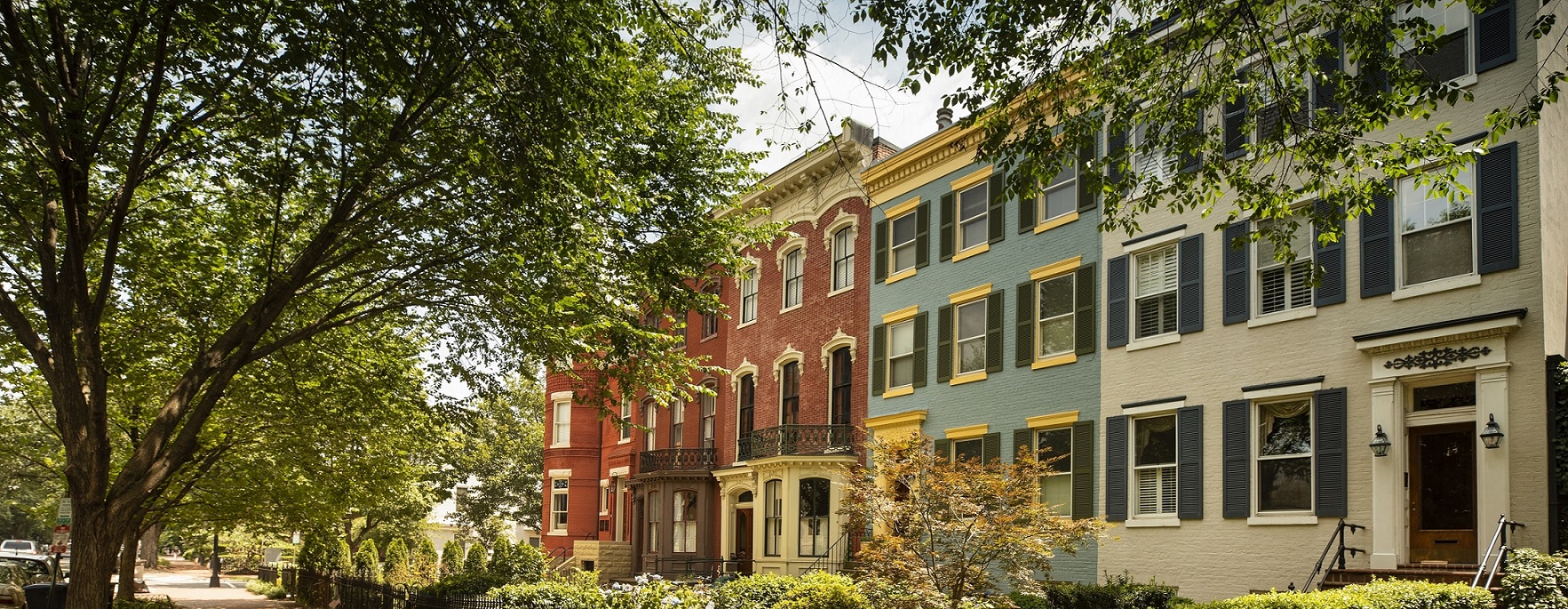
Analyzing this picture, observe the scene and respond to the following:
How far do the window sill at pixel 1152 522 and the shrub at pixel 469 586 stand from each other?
38.7 ft

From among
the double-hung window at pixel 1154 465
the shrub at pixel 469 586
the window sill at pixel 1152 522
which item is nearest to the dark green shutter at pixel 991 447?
the double-hung window at pixel 1154 465

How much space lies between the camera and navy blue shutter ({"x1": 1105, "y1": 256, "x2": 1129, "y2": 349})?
70.7ft

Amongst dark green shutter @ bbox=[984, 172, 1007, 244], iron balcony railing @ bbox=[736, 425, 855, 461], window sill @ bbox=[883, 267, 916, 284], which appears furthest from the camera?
iron balcony railing @ bbox=[736, 425, 855, 461]

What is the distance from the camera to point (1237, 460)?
19.0 meters

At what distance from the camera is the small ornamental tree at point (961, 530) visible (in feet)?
55.9

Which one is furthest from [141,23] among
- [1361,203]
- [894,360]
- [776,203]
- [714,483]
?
[714,483]

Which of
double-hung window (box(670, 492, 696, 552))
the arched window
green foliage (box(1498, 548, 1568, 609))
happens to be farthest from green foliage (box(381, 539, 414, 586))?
green foliage (box(1498, 548, 1568, 609))

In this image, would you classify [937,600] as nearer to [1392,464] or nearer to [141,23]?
[1392,464]

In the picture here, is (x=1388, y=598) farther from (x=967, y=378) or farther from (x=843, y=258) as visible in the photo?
(x=843, y=258)

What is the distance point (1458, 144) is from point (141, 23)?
55.6 ft

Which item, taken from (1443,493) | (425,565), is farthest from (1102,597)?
(425,565)

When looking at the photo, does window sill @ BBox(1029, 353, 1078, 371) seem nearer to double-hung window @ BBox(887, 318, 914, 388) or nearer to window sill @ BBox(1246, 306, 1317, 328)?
window sill @ BBox(1246, 306, 1317, 328)

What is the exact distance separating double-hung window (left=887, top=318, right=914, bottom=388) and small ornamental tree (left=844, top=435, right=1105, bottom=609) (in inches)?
359

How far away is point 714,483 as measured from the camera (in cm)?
3516
